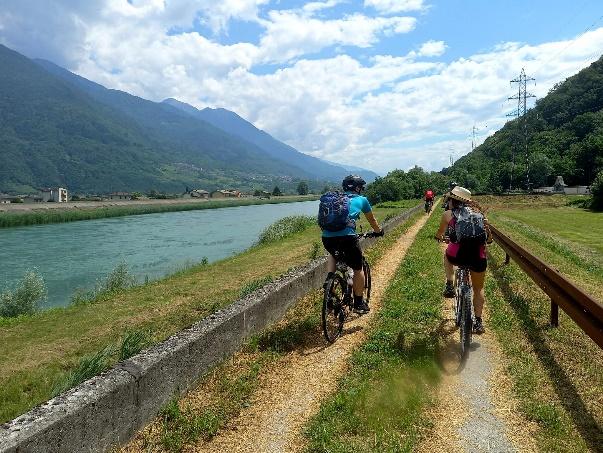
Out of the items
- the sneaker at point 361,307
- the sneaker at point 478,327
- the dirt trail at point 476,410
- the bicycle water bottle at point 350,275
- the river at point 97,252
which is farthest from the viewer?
the river at point 97,252

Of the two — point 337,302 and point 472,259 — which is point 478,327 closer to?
point 472,259

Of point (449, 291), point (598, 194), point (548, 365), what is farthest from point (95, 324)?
point (598, 194)

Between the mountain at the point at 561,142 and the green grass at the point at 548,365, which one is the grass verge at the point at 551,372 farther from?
the mountain at the point at 561,142

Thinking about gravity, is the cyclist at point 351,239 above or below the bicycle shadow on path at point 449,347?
above

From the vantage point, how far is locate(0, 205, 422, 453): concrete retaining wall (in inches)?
126

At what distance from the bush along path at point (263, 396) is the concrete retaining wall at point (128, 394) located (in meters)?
0.18

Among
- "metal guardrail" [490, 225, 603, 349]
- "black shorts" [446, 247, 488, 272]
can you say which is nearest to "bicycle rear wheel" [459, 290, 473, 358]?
"black shorts" [446, 247, 488, 272]

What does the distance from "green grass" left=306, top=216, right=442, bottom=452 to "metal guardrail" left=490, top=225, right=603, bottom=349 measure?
1730mm

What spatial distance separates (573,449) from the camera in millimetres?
3729

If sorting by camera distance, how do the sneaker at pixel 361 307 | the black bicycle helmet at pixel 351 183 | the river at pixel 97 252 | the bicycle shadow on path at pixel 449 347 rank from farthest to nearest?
1. the river at pixel 97 252
2. the sneaker at pixel 361 307
3. the black bicycle helmet at pixel 351 183
4. the bicycle shadow on path at pixel 449 347

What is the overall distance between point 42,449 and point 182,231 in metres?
45.3

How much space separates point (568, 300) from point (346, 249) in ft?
10.0

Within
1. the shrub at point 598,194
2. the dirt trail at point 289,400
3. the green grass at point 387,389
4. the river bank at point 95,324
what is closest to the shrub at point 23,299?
the river bank at point 95,324

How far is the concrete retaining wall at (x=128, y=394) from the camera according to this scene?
10.5ft
